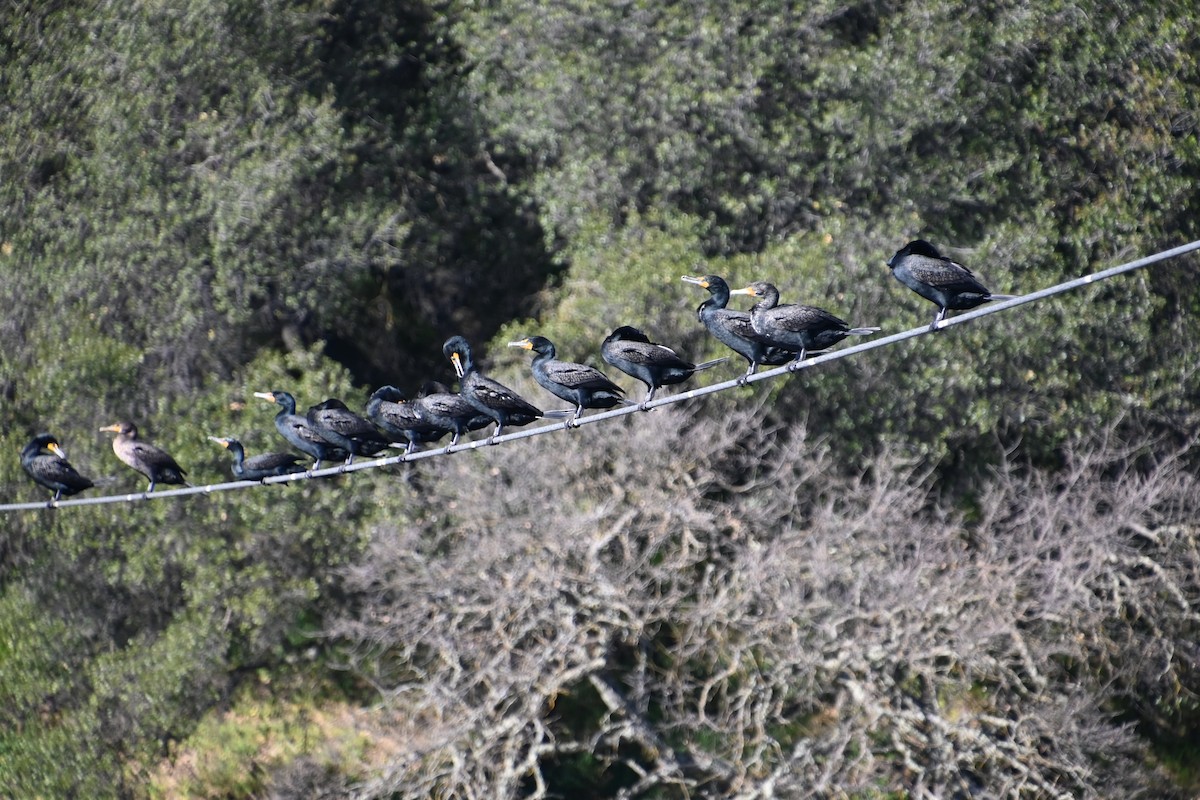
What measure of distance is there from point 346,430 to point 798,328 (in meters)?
3.44

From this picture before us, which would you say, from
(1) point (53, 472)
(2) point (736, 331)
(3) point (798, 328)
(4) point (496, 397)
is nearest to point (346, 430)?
(4) point (496, 397)

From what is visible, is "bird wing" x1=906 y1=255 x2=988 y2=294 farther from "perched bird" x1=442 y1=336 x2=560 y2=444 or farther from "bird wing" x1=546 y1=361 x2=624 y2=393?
"perched bird" x1=442 y1=336 x2=560 y2=444

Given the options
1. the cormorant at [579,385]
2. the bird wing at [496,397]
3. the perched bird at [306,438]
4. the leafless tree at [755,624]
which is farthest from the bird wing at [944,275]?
the leafless tree at [755,624]

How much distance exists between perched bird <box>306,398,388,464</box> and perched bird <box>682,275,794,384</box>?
2.56m

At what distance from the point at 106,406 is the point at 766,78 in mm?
8271

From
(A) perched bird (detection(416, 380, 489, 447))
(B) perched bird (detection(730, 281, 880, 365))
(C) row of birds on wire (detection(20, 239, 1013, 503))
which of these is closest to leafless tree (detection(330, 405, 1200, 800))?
(C) row of birds on wire (detection(20, 239, 1013, 503))

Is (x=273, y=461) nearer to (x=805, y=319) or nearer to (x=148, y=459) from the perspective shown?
(x=148, y=459)

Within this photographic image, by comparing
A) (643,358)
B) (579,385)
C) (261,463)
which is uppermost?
(643,358)

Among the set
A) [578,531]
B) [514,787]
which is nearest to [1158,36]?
[578,531]

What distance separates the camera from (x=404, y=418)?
11492 millimetres

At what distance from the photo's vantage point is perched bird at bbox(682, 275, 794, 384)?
1039cm

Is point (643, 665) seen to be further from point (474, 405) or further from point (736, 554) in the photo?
point (474, 405)

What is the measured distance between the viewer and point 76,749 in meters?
17.7

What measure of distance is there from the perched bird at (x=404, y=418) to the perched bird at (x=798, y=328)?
234 centimetres
